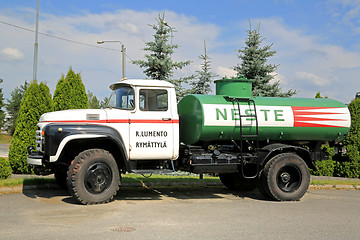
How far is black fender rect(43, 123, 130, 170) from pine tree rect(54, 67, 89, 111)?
203 inches

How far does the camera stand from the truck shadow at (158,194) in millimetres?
8517

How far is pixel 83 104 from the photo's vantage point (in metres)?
13.0

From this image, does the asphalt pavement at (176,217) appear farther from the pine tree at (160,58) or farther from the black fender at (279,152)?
the pine tree at (160,58)

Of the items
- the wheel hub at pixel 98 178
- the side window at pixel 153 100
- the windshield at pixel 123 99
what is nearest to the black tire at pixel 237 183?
the side window at pixel 153 100

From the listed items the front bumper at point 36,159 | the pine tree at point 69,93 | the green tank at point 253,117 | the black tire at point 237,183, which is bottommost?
the black tire at point 237,183

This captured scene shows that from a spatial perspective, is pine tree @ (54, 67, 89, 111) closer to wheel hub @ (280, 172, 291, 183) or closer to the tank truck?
the tank truck

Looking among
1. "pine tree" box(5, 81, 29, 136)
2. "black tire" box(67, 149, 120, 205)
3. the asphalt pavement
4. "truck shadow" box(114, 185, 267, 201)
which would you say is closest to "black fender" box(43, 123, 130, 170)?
"black tire" box(67, 149, 120, 205)

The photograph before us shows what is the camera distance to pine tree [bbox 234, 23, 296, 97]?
20266 millimetres

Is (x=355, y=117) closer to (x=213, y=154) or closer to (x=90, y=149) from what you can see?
(x=213, y=154)

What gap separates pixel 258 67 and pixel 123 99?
44.5 feet

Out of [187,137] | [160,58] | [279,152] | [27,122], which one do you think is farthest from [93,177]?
[160,58]

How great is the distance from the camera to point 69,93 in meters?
12.7

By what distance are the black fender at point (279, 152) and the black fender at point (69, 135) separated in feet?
11.4

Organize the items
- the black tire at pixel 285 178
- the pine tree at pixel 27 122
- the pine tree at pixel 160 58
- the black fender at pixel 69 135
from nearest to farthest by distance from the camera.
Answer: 1. the black fender at pixel 69 135
2. the black tire at pixel 285 178
3. the pine tree at pixel 27 122
4. the pine tree at pixel 160 58
